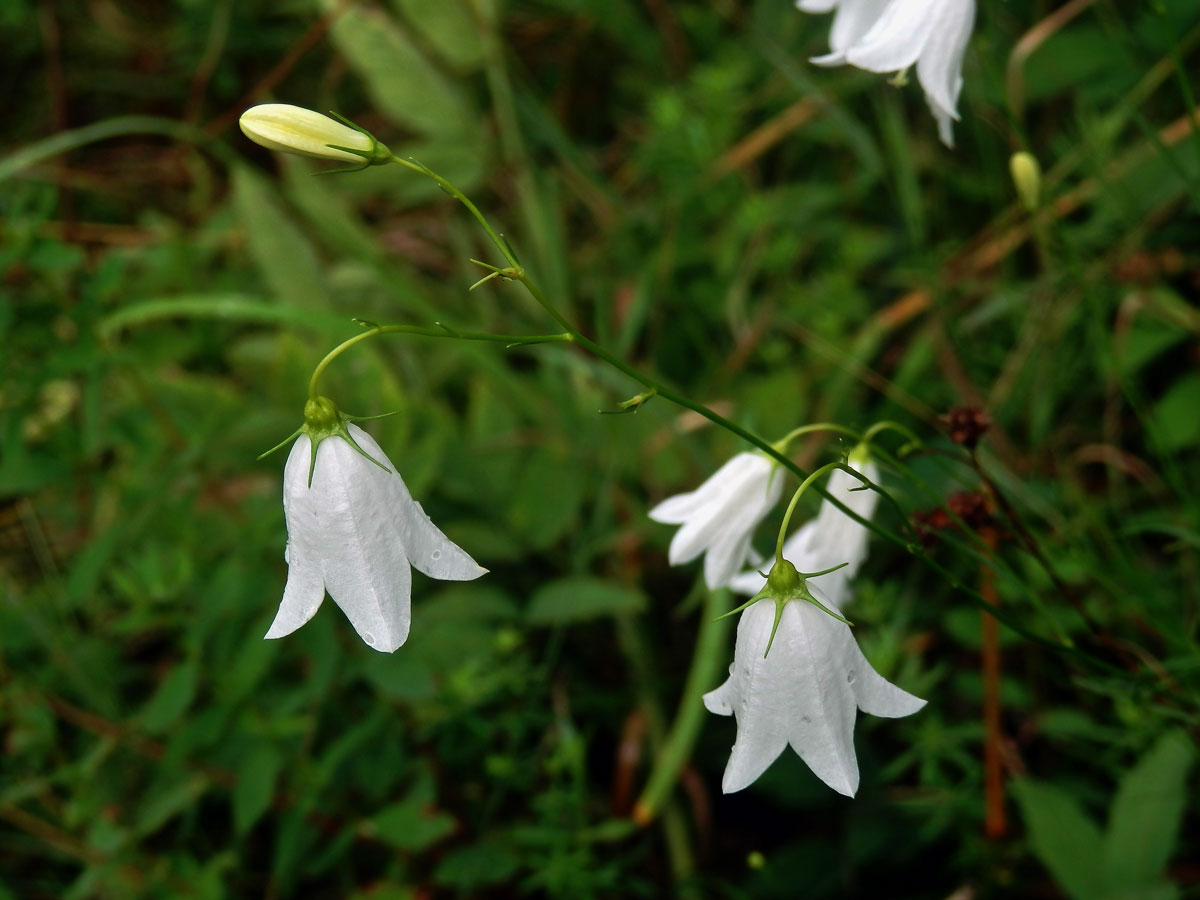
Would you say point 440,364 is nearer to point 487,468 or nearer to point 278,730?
point 487,468

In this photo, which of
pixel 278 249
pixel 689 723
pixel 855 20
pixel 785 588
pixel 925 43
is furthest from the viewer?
pixel 278 249

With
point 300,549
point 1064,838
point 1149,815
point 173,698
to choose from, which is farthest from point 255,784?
point 1149,815

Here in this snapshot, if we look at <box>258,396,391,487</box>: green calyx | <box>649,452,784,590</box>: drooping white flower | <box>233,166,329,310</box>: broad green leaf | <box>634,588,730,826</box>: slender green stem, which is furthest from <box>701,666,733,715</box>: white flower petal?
<box>233,166,329,310</box>: broad green leaf

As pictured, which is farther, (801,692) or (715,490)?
(715,490)

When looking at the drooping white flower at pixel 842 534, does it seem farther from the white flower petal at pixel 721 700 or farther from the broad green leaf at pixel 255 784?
the broad green leaf at pixel 255 784

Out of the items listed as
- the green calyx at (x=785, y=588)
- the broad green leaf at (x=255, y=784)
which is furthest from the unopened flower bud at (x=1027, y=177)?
the broad green leaf at (x=255, y=784)

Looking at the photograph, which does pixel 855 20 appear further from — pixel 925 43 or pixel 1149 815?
pixel 1149 815

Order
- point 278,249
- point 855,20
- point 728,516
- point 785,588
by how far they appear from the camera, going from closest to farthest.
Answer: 1. point 785,588
2. point 728,516
3. point 855,20
4. point 278,249

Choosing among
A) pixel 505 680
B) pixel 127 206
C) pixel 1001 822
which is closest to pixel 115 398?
pixel 505 680
